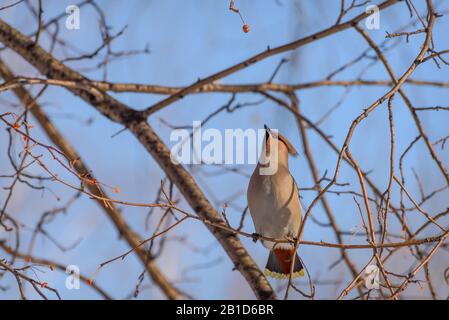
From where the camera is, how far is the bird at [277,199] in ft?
6.91

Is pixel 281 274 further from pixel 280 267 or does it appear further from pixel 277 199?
pixel 277 199

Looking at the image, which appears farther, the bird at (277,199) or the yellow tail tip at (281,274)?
the yellow tail tip at (281,274)

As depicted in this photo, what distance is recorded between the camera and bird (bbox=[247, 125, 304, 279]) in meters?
2.11

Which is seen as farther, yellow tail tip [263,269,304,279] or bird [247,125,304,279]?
yellow tail tip [263,269,304,279]

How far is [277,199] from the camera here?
2137 mm

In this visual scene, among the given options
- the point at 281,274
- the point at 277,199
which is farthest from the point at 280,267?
the point at 277,199

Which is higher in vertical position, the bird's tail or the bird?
the bird

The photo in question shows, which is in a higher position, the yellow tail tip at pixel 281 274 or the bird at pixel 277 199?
the bird at pixel 277 199

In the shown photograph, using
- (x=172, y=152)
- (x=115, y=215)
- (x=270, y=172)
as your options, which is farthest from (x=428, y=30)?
(x=115, y=215)

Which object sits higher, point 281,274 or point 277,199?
point 277,199

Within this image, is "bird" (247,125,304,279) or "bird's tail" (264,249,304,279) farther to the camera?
"bird's tail" (264,249,304,279)

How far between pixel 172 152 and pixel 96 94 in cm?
34

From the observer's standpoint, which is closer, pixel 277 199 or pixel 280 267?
pixel 277 199
